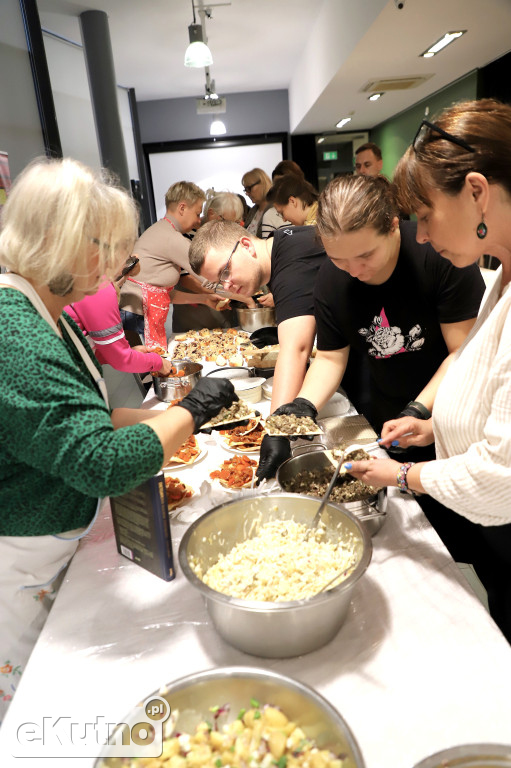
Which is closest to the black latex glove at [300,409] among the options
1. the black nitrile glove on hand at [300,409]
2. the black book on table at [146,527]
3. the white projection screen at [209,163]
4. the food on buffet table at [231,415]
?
the black nitrile glove on hand at [300,409]

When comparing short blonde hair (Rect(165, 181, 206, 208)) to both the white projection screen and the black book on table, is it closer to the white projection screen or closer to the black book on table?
the black book on table

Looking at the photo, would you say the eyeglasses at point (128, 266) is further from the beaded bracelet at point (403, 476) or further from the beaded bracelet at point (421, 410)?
the beaded bracelet at point (403, 476)

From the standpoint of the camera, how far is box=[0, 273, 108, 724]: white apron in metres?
1.18

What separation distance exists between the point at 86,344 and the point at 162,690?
96cm

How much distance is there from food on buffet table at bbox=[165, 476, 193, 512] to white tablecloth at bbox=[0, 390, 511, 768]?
25cm

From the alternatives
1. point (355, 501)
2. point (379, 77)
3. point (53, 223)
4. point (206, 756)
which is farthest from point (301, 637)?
point (379, 77)

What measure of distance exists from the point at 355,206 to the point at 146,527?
3.55ft

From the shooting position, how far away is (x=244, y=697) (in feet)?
2.65

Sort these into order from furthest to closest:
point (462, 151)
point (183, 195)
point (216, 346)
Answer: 1. point (183, 195)
2. point (216, 346)
3. point (462, 151)

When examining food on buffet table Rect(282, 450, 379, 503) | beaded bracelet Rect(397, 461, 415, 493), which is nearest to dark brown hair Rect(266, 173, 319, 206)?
food on buffet table Rect(282, 450, 379, 503)

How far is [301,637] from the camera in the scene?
3.04 feet

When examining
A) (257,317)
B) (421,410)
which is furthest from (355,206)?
(257,317)

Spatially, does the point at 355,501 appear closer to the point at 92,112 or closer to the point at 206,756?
the point at 206,756

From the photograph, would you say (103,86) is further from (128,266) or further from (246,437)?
(246,437)
